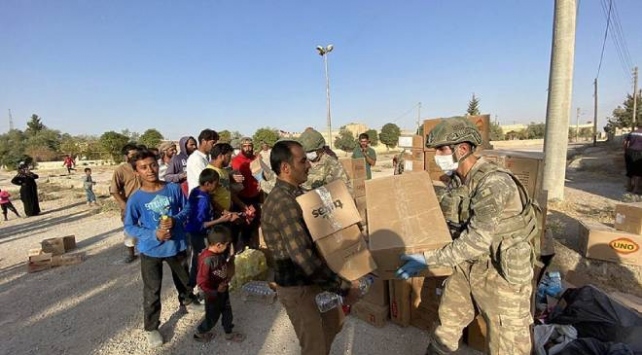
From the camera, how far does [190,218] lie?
344cm

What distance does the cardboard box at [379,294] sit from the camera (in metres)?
Result: 3.02

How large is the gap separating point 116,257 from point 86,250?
1121mm

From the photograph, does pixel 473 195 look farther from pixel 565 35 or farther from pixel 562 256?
pixel 565 35

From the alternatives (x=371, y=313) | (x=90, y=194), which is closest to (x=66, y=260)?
(x=371, y=313)

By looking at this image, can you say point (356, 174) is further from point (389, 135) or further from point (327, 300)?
point (389, 135)

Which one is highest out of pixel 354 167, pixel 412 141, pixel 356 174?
pixel 412 141

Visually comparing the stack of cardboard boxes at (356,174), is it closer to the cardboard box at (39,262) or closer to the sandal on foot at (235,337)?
the sandal on foot at (235,337)

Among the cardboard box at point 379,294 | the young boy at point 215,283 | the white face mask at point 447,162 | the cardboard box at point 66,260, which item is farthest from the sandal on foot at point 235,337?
the cardboard box at point 66,260

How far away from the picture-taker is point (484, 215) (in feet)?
6.14

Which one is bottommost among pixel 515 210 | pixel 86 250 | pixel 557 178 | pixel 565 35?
pixel 86 250

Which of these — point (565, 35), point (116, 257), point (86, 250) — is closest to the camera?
point (116, 257)

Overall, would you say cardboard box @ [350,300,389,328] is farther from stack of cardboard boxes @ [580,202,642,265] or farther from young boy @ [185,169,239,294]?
stack of cardboard boxes @ [580,202,642,265]

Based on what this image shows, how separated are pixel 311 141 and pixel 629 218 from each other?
4.42 m

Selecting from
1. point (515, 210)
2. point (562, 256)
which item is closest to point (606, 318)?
point (515, 210)
